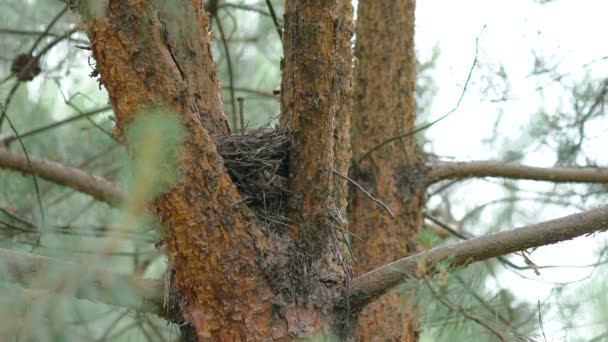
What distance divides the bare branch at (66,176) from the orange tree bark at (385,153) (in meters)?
1.13

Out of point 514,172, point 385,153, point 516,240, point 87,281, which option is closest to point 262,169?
point 516,240

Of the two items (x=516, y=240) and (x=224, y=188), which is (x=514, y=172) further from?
(x=224, y=188)

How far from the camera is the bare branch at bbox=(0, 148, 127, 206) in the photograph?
409 cm

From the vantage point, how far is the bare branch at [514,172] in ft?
13.0

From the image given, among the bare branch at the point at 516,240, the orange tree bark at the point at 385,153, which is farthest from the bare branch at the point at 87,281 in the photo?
the orange tree bark at the point at 385,153

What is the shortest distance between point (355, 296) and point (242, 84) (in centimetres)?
356

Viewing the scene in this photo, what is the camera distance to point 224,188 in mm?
2346

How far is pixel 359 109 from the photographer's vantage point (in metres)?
4.13

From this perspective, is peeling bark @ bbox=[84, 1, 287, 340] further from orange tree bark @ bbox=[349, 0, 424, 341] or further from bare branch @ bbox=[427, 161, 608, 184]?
bare branch @ bbox=[427, 161, 608, 184]

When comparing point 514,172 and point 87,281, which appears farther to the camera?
point 514,172

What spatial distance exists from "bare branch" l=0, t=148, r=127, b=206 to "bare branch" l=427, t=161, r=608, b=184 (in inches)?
58.2

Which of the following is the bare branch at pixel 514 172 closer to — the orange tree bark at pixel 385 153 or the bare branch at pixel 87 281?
the orange tree bark at pixel 385 153

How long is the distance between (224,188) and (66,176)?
2.02 meters

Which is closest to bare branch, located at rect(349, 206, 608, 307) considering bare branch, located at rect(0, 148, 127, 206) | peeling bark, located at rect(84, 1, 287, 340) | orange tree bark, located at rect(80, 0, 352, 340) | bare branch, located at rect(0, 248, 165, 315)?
orange tree bark, located at rect(80, 0, 352, 340)
